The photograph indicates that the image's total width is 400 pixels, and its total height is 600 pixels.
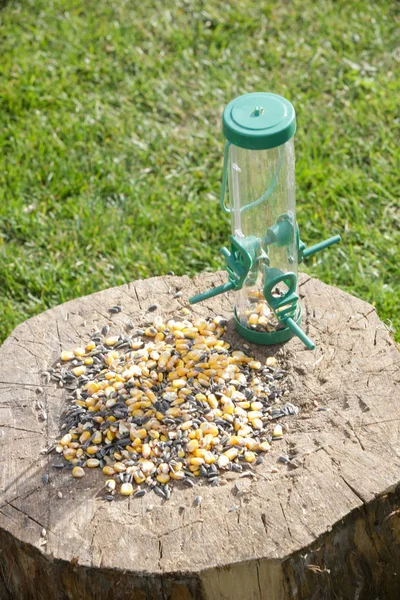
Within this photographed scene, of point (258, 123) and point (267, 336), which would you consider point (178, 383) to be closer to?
point (267, 336)

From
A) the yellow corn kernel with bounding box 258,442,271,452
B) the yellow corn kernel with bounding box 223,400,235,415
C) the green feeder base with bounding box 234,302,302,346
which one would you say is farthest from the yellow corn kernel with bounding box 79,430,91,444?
the green feeder base with bounding box 234,302,302,346

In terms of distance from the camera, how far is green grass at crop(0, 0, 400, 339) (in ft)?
15.3

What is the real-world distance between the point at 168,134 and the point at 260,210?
7.92 feet

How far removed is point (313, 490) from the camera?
2.80 metres

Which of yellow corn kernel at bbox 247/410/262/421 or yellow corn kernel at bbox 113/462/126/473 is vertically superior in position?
yellow corn kernel at bbox 247/410/262/421

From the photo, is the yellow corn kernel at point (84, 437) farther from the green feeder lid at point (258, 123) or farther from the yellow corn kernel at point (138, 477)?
the green feeder lid at point (258, 123)

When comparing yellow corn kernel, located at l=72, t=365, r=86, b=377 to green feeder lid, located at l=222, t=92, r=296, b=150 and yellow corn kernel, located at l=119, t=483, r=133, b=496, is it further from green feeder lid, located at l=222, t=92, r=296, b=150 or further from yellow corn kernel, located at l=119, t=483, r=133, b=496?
green feeder lid, located at l=222, t=92, r=296, b=150

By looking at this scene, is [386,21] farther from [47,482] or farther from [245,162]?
[47,482]

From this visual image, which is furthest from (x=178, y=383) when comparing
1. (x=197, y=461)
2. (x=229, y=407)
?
(x=197, y=461)

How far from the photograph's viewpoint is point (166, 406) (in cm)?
307

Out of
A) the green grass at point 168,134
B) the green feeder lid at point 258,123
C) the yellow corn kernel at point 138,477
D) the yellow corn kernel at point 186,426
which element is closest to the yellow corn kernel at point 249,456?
the yellow corn kernel at point 186,426

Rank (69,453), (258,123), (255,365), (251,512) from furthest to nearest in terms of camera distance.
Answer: (255,365)
(69,453)
(258,123)
(251,512)

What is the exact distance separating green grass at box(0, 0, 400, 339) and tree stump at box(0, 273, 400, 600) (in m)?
1.15

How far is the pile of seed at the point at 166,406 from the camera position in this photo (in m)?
2.91
